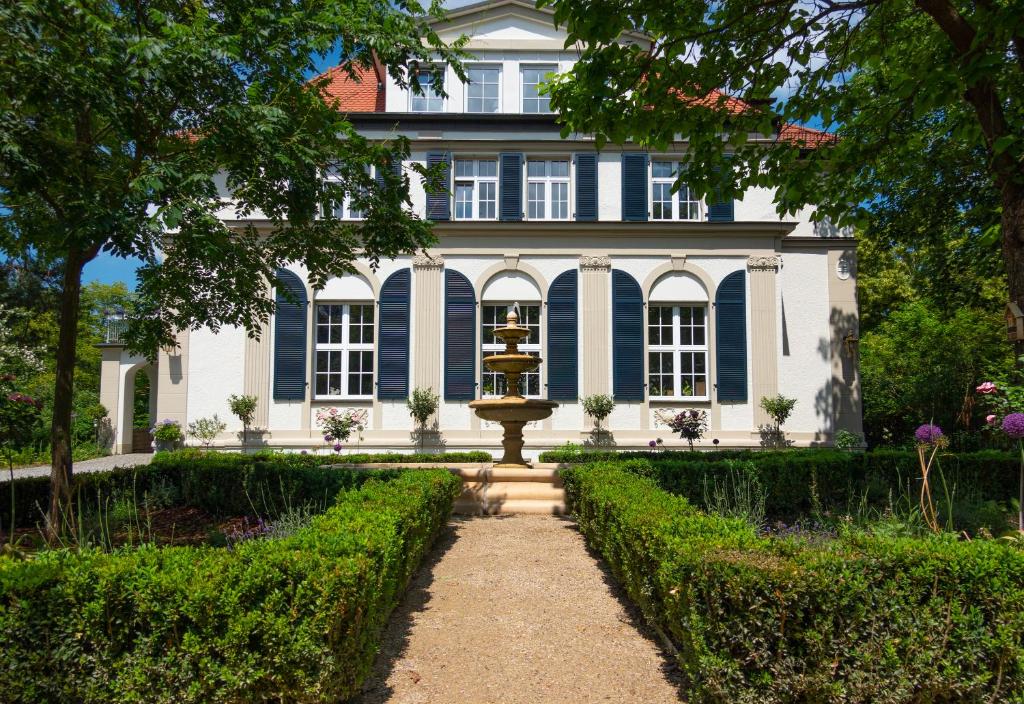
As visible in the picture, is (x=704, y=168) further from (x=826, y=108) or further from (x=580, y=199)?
(x=580, y=199)

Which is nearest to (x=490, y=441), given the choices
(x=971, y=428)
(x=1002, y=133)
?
(x=1002, y=133)

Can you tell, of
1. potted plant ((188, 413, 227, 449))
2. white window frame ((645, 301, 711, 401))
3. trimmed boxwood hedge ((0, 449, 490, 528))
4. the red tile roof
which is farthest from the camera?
the red tile roof

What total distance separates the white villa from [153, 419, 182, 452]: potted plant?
1.03 feet

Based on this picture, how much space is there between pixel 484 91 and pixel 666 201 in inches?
212

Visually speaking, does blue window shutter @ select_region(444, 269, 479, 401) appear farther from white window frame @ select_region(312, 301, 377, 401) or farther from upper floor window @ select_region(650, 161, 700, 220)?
upper floor window @ select_region(650, 161, 700, 220)

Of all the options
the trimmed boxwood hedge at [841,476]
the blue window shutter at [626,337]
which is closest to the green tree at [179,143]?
the trimmed boxwood hedge at [841,476]

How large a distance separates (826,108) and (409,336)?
11.1 meters

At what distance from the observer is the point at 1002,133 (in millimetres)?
6191

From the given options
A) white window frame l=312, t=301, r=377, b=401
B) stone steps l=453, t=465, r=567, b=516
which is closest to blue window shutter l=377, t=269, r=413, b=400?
white window frame l=312, t=301, r=377, b=401

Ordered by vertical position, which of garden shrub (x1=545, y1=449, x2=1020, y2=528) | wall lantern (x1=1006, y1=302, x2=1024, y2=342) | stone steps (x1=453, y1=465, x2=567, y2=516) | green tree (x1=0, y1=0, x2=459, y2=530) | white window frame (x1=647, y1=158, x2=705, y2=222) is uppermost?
white window frame (x1=647, y1=158, x2=705, y2=222)

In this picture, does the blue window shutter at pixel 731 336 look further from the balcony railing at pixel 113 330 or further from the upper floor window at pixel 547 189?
the balcony railing at pixel 113 330

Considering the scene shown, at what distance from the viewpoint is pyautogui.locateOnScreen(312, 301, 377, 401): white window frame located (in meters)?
16.4

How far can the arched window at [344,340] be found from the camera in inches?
650

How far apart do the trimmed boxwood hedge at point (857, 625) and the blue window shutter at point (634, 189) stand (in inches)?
565
